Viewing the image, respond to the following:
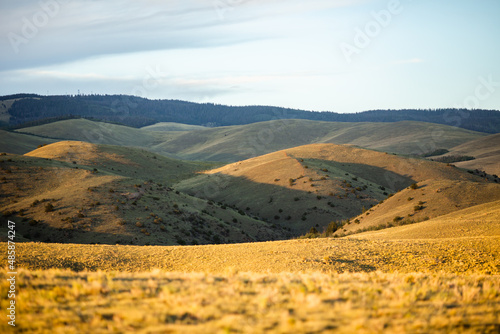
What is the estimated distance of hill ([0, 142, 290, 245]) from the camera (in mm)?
26891

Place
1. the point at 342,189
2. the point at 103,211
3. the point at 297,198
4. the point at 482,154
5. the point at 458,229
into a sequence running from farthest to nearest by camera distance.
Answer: the point at 482,154, the point at 342,189, the point at 297,198, the point at 103,211, the point at 458,229

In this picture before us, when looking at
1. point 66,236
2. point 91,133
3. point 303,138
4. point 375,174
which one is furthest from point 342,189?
point 91,133

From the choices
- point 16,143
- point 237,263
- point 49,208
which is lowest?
point 237,263

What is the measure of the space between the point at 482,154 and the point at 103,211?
310ft

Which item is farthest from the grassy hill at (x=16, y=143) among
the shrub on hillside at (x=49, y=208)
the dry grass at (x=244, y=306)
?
the dry grass at (x=244, y=306)

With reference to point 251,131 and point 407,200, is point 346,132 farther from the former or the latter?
point 407,200

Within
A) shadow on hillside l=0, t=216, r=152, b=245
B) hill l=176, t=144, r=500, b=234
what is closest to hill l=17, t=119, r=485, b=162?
hill l=176, t=144, r=500, b=234

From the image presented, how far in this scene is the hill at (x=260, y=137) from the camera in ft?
440

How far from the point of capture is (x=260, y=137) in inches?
6289

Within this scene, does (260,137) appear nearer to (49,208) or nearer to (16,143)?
(16,143)

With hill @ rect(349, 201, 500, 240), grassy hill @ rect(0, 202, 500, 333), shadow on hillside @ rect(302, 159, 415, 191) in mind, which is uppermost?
shadow on hillside @ rect(302, 159, 415, 191)

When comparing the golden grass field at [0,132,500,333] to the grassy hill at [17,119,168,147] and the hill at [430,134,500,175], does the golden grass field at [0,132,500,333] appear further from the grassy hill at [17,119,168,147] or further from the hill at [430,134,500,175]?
the grassy hill at [17,119,168,147]

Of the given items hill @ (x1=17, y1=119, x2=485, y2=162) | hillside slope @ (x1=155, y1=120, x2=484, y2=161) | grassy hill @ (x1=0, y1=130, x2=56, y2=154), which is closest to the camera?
Result: grassy hill @ (x1=0, y1=130, x2=56, y2=154)

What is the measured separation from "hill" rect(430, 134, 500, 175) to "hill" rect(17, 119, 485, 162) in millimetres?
15651
